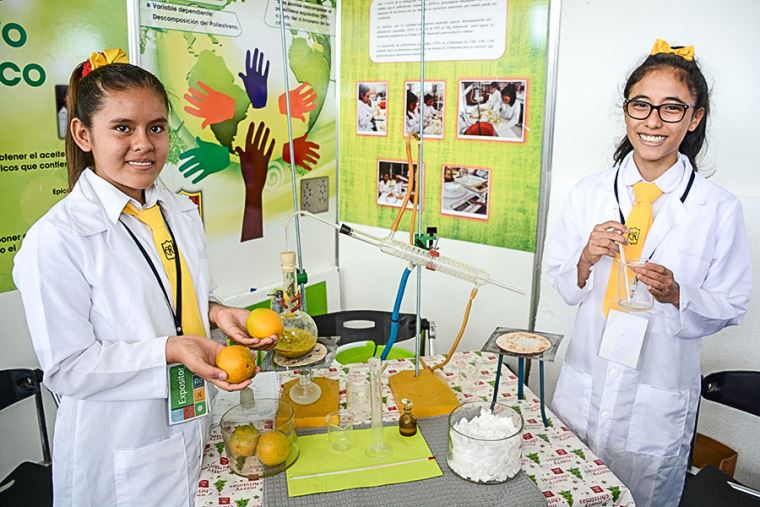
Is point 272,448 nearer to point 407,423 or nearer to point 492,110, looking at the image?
point 407,423

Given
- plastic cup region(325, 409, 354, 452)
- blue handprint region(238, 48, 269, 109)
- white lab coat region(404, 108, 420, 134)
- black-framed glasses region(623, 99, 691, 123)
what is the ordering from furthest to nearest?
white lab coat region(404, 108, 420, 134) < blue handprint region(238, 48, 269, 109) < black-framed glasses region(623, 99, 691, 123) < plastic cup region(325, 409, 354, 452)

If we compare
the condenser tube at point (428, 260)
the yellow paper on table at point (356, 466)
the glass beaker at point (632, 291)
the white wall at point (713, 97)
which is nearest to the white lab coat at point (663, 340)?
the glass beaker at point (632, 291)

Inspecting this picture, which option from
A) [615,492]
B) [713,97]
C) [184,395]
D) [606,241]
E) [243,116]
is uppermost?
[713,97]

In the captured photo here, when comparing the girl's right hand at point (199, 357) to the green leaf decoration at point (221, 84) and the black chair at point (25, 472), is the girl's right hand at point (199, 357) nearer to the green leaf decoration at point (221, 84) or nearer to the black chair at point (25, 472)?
the black chair at point (25, 472)

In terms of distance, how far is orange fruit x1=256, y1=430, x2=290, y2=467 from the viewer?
1.46 meters

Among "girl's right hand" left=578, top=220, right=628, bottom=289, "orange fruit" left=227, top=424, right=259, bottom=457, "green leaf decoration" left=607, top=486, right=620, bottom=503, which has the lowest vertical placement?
"green leaf decoration" left=607, top=486, right=620, bottom=503

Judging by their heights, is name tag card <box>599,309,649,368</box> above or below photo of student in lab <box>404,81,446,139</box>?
below

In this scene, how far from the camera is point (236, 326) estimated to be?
1583mm

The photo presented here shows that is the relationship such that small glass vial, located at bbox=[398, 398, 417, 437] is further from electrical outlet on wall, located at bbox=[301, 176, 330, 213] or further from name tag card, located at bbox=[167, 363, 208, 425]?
electrical outlet on wall, located at bbox=[301, 176, 330, 213]

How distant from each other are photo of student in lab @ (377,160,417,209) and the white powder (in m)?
1.89

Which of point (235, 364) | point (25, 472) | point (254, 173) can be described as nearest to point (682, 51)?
point (235, 364)

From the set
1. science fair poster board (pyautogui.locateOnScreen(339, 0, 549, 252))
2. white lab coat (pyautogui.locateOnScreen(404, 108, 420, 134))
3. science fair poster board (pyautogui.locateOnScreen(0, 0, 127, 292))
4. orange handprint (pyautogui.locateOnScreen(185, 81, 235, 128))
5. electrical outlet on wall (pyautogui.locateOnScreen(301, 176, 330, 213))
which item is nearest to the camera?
science fair poster board (pyautogui.locateOnScreen(0, 0, 127, 292))

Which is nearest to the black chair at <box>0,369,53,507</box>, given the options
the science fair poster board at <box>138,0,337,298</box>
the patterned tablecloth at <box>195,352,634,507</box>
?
the patterned tablecloth at <box>195,352,634,507</box>

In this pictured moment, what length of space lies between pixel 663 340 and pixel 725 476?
0.53m
